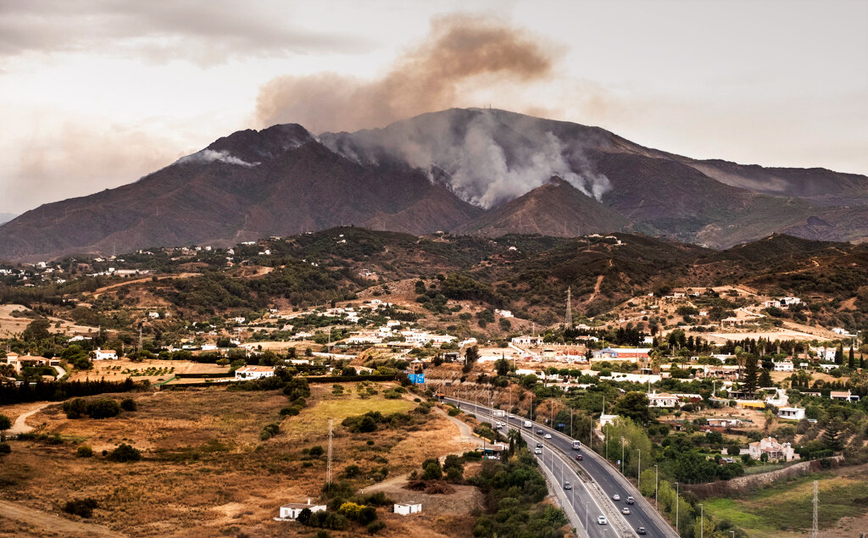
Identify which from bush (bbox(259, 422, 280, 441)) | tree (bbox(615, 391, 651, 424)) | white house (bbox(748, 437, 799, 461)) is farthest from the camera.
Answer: tree (bbox(615, 391, 651, 424))

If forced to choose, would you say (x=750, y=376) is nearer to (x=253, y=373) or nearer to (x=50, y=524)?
(x=253, y=373)

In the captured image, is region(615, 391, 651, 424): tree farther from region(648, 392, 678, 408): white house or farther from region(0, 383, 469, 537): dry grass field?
region(0, 383, 469, 537): dry grass field

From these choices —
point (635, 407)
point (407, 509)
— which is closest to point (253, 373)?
point (635, 407)

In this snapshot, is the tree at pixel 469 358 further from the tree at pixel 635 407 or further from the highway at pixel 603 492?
the tree at pixel 635 407

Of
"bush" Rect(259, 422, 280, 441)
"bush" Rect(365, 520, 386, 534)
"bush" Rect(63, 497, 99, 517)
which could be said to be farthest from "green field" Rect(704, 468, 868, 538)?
"bush" Rect(63, 497, 99, 517)

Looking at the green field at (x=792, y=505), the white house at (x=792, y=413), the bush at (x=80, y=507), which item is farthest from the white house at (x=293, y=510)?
the white house at (x=792, y=413)

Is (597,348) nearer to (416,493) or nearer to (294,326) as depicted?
(294,326)
